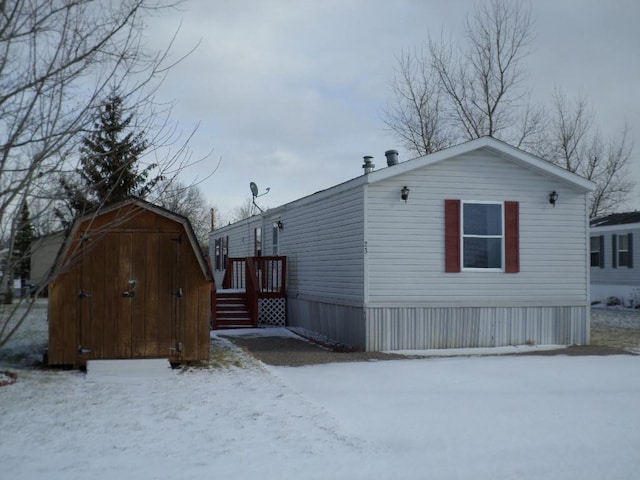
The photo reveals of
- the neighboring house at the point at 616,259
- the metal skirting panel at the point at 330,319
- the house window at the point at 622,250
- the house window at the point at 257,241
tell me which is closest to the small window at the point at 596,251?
the neighboring house at the point at 616,259

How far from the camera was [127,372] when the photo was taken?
32.5 feet

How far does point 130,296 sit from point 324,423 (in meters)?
4.47

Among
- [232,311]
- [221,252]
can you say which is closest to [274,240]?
[232,311]

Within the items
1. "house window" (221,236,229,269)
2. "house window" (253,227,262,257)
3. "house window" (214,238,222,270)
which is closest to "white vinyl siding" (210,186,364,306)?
A: "house window" (253,227,262,257)

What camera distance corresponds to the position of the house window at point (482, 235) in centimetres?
1306

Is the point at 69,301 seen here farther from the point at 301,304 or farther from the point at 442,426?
the point at 301,304

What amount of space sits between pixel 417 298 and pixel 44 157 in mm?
9638

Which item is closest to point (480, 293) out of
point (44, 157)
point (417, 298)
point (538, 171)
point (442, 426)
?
point (417, 298)

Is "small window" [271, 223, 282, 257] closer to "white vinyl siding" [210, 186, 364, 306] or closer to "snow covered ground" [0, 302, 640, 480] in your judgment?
"white vinyl siding" [210, 186, 364, 306]

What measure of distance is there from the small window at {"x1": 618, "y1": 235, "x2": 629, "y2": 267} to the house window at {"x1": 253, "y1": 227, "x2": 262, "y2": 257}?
13856mm

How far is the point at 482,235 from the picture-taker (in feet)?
43.0

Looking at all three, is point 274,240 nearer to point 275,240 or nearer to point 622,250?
point 275,240

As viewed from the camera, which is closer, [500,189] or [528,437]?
[528,437]

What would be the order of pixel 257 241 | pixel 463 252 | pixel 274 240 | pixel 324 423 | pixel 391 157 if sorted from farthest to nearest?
1. pixel 257 241
2. pixel 274 240
3. pixel 391 157
4. pixel 463 252
5. pixel 324 423
